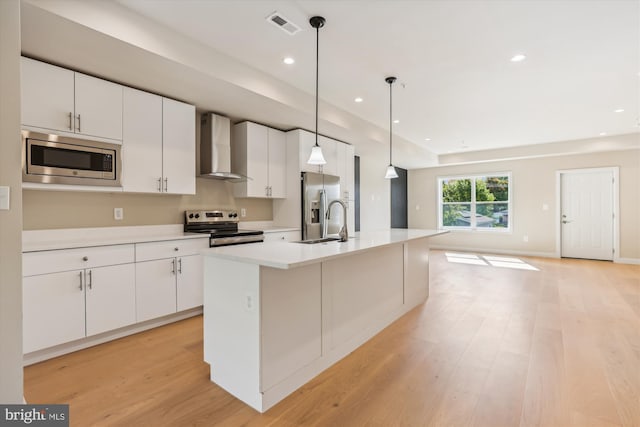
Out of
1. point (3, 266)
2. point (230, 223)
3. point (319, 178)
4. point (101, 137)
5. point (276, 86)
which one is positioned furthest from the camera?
point (319, 178)

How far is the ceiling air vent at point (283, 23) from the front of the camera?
7.30 feet

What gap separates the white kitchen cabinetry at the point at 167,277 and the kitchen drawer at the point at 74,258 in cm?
14

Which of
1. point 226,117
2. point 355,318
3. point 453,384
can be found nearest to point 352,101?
point 226,117

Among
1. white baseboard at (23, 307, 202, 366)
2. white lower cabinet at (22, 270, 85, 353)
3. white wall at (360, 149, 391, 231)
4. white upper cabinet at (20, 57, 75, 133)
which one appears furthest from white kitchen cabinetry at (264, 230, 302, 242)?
white wall at (360, 149, 391, 231)

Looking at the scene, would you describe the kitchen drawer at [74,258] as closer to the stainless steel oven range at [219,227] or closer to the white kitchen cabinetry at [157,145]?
the white kitchen cabinetry at [157,145]

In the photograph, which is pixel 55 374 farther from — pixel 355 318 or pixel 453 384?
pixel 453 384

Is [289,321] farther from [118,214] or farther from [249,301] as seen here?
[118,214]

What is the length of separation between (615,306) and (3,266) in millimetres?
5446

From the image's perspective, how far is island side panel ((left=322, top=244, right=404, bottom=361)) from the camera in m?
2.25

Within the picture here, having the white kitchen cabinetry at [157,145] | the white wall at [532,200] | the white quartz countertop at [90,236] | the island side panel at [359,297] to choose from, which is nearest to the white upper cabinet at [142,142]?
the white kitchen cabinetry at [157,145]

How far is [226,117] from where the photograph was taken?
3752mm

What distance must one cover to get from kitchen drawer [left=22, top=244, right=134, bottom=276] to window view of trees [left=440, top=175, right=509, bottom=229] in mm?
7680

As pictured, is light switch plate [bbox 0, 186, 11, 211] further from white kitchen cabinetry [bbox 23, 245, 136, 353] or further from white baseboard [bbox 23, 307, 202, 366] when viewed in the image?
white baseboard [bbox 23, 307, 202, 366]

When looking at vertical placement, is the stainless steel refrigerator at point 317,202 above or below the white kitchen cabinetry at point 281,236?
above
